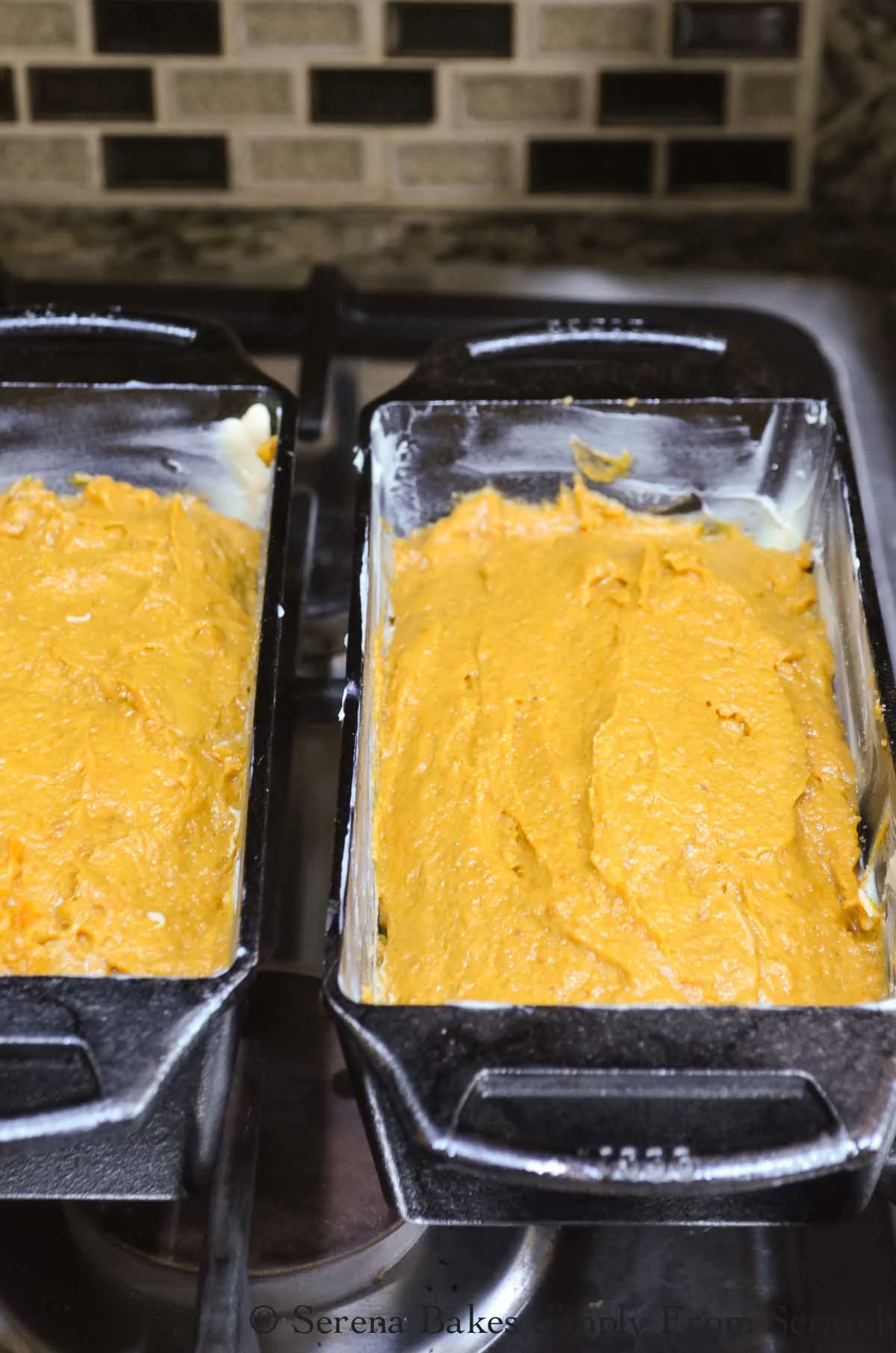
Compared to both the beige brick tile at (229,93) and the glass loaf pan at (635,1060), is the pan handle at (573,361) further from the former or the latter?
the beige brick tile at (229,93)

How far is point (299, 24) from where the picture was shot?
1.85 meters

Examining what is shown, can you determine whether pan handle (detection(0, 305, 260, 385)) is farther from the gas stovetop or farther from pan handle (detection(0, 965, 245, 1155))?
pan handle (detection(0, 965, 245, 1155))

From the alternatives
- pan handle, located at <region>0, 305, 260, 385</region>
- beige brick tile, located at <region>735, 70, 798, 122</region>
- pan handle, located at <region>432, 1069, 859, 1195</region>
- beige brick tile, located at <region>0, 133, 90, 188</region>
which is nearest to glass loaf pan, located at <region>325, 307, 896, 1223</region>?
pan handle, located at <region>432, 1069, 859, 1195</region>

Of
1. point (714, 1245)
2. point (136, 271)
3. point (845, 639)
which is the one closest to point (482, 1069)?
point (714, 1245)

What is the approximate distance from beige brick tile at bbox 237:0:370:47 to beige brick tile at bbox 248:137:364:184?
13 cm

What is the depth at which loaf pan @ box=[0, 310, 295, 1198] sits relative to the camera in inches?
36.1

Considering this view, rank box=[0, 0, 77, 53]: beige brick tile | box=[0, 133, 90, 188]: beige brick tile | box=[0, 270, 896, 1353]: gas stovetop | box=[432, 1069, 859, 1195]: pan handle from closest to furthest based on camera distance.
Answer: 1. box=[432, 1069, 859, 1195]: pan handle
2. box=[0, 270, 896, 1353]: gas stovetop
3. box=[0, 0, 77, 53]: beige brick tile
4. box=[0, 133, 90, 188]: beige brick tile

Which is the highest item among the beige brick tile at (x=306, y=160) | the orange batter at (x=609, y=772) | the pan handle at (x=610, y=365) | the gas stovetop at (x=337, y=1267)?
the beige brick tile at (x=306, y=160)

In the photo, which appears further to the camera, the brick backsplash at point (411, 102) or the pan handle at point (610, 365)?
the brick backsplash at point (411, 102)

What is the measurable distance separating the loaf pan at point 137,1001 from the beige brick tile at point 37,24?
0.60m

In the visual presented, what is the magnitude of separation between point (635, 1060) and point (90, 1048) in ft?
1.19

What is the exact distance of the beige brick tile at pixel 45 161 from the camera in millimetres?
1938

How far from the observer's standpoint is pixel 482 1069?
2.99ft

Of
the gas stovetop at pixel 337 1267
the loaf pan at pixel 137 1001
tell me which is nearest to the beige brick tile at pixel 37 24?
the loaf pan at pixel 137 1001
